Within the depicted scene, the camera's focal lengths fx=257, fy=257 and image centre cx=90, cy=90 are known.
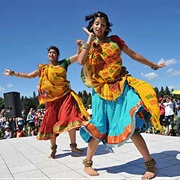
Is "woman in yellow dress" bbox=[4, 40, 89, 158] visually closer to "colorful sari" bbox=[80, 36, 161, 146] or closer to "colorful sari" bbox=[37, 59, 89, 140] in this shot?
"colorful sari" bbox=[37, 59, 89, 140]

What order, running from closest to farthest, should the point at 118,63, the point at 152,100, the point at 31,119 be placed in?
the point at 152,100 < the point at 118,63 < the point at 31,119

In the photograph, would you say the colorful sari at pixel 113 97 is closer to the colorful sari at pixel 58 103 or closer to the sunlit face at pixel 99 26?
the sunlit face at pixel 99 26

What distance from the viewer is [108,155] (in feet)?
13.3

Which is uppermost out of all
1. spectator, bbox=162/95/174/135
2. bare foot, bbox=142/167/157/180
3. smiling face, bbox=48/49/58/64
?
smiling face, bbox=48/49/58/64

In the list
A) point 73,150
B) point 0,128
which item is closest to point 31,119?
point 0,128

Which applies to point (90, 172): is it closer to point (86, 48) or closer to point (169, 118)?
point (86, 48)

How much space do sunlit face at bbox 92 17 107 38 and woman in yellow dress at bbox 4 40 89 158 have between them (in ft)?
4.44

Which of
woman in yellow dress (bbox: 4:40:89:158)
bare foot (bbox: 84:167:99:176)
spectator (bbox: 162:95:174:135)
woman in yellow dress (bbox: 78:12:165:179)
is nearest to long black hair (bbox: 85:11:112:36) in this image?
woman in yellow dress (bbox: 78:12:165:179)

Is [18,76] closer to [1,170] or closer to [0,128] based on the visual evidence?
[1,170]

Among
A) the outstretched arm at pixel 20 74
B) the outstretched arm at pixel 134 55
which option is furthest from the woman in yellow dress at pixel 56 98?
the outstretched arm at pixel 134 55

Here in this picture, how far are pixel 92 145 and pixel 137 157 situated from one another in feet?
3.65

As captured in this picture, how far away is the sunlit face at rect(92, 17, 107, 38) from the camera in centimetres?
283

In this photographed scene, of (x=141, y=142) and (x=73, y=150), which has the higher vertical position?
(x=141, y=142)

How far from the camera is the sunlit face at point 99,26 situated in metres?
2.83
